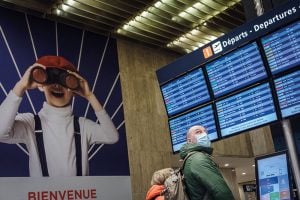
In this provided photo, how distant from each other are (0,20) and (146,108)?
3947 mm

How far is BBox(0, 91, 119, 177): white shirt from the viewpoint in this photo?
741 cm

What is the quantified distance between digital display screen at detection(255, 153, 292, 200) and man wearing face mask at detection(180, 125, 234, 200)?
481mm

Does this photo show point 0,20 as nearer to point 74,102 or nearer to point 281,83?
point 74,102

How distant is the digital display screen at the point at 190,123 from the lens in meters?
4.82

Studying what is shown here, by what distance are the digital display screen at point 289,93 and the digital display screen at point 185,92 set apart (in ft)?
3.41

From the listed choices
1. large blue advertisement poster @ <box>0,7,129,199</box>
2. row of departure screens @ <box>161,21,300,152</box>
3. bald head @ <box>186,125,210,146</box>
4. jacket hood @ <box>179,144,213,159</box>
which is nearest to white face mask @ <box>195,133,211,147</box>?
bald head @ <box>186,125,210,146</box>

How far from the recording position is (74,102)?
28.0ft

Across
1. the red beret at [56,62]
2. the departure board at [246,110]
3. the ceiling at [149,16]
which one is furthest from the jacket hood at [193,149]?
the ceiling at [149,16]

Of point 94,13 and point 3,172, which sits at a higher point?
point 94,13

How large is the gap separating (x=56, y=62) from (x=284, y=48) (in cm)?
546

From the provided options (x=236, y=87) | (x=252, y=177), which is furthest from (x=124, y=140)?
(x=252, y=177)

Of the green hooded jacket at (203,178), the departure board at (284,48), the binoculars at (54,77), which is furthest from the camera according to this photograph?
the binoculars at (54,77)

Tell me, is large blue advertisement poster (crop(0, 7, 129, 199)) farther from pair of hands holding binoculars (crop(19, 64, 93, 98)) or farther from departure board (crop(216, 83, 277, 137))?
departure board (crop(216, 83, 277, 137))

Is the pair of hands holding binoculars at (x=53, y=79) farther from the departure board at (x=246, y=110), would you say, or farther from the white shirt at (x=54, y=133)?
the departure board at (x=246, y=110)
